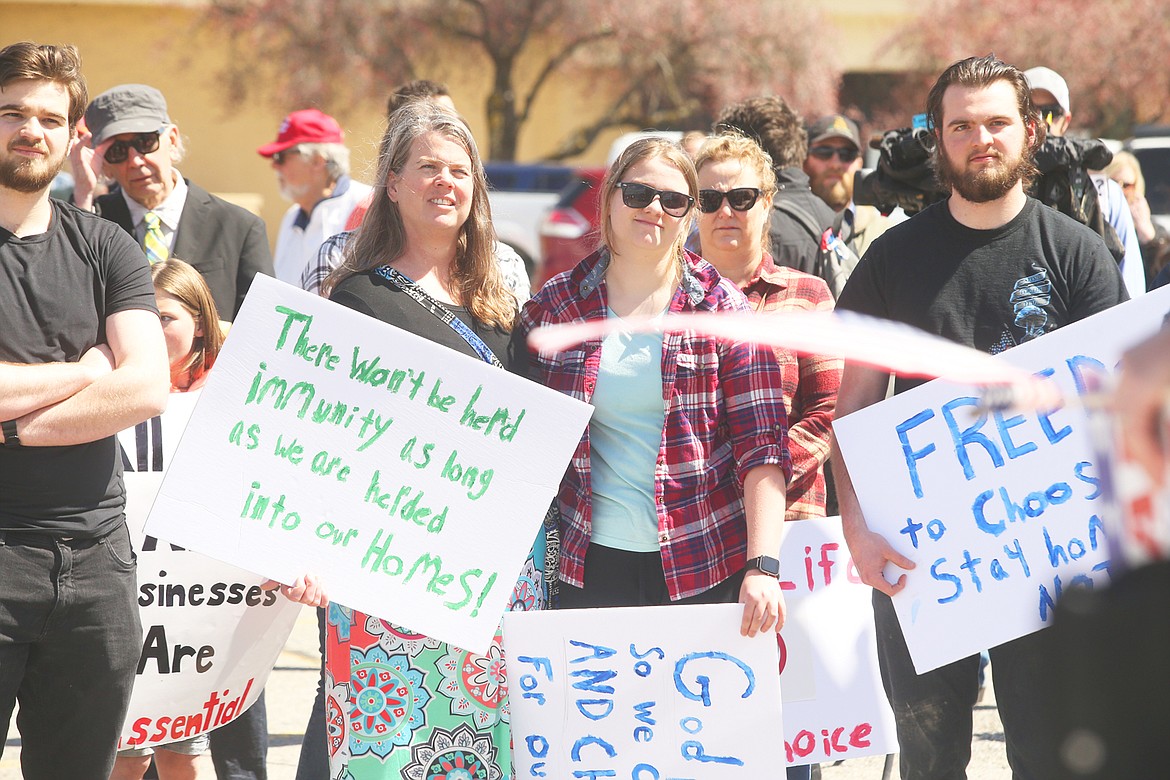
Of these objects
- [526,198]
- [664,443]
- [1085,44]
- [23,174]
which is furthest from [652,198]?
[1085,44]

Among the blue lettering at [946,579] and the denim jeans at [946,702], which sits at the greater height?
the blue lettering at [946,579]

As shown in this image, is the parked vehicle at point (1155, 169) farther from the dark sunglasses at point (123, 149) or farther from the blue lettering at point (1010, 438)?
the blue lettering at point (1010, 438)

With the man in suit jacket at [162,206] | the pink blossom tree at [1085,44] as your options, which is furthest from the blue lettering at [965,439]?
the pink blossom tree at [1085,44]

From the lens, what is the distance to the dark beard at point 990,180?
10.4ft

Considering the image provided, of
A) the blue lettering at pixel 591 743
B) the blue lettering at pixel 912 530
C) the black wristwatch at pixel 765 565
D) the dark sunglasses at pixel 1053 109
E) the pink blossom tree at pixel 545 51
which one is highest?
the pink blossom tree at pixel 545 51

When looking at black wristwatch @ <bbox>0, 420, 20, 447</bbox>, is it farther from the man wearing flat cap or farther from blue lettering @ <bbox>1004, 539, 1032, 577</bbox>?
the man wearing flat cap

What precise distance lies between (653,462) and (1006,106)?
1203 mm

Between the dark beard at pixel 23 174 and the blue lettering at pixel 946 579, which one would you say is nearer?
the dark beard at pixel 23 174

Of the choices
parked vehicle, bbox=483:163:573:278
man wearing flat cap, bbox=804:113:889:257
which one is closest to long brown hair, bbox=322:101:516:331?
man wearing flat cap, bbox=804:113:889:257

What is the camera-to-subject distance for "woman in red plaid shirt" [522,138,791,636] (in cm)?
313

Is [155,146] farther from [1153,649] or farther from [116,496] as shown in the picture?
[1153,649]

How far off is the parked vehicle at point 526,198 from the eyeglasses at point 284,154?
9.14 m

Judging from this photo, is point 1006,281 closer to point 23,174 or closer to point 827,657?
point 827,657

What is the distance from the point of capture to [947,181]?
3295 mm
